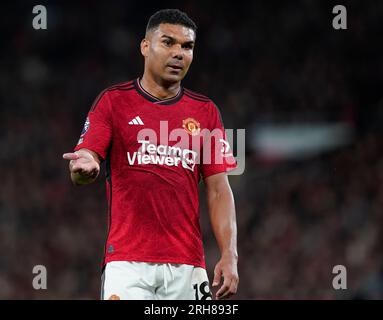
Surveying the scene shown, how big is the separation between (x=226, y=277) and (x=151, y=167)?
2.20ft

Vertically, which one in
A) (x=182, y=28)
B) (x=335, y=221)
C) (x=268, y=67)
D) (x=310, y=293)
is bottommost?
(x=310, y=293)

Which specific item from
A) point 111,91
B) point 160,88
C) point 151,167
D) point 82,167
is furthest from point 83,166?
point 160,88

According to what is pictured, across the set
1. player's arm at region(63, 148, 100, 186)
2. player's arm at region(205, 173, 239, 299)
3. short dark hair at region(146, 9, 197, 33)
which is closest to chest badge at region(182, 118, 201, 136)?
player's arm at region(205, 173, 239, 299)

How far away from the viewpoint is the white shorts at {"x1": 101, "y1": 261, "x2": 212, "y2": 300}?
394 cm

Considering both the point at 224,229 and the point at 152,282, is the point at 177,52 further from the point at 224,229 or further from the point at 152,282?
the point at 152,282

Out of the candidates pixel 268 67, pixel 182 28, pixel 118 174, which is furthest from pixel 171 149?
pixel 268 67

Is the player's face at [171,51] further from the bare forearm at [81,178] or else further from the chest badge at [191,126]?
the bare forearm at [81,178]

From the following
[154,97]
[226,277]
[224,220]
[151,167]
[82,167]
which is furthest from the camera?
[154,97]

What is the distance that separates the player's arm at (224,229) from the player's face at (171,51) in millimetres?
597

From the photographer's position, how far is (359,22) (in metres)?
12.6

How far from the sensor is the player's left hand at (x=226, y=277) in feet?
12.9

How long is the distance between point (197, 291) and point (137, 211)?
1.68 ft

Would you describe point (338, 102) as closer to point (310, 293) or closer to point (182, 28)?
point (310, 293)

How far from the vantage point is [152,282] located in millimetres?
4004
